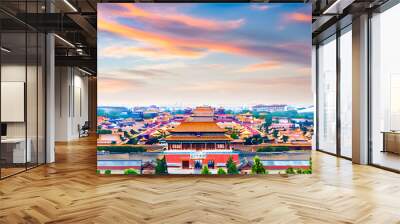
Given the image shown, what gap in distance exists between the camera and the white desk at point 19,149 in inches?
250

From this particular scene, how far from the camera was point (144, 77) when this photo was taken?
645 cm

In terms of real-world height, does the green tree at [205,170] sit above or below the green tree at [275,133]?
below

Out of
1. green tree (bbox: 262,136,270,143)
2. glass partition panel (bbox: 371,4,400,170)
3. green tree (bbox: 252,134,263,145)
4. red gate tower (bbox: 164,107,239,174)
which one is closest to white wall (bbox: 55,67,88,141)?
red gate tower (bbox: 164,107,239,174)

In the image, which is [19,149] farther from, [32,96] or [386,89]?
[386,89]

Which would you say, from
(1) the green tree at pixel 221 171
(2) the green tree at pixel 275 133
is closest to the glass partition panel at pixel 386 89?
(2) the green tree at pixel 275 133

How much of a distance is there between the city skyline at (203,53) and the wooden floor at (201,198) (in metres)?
1.42

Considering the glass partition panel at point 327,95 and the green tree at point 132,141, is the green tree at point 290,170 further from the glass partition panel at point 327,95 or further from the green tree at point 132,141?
the glass partition panel at point 327,95

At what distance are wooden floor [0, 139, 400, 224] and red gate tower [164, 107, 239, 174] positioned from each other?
0.25 metres

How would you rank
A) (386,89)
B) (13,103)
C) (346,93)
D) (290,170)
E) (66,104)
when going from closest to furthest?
1. (290,170)
2. (13,103)
3. (386,89)
4. (346,93)
5. (66,104)

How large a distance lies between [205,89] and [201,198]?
228cm

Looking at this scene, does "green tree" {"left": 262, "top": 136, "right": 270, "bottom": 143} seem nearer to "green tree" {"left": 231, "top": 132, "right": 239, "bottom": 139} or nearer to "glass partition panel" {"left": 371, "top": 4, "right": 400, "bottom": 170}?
"green tree" {"left": 231, "top": 132, "right": 239, "bottom": 139}

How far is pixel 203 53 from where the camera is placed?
21.2 ft

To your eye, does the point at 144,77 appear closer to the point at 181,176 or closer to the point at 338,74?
the point at 181,176

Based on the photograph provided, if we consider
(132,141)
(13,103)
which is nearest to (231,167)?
(132,141)
